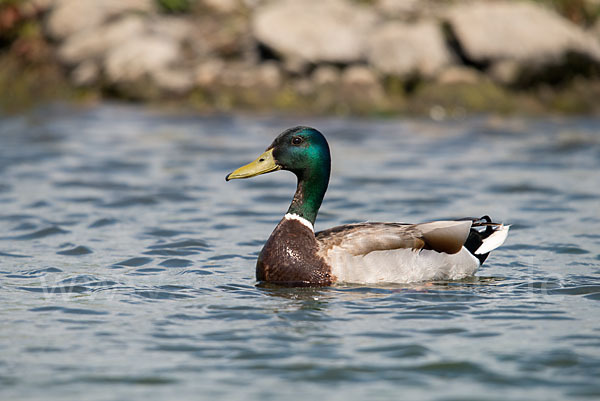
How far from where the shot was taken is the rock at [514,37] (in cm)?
1783

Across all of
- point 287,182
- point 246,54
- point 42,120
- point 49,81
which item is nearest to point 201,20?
point 246,54

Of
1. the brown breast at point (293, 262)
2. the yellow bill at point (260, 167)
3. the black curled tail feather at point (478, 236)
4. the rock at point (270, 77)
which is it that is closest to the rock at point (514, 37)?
the rock at point (270, 77)

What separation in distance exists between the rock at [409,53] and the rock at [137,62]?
414 centimetres

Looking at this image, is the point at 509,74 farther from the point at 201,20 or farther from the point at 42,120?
the point at 42,120

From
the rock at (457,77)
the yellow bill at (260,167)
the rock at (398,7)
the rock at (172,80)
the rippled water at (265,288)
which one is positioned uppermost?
the rock at (398,7)

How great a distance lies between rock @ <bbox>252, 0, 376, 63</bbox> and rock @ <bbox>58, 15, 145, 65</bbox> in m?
2.63

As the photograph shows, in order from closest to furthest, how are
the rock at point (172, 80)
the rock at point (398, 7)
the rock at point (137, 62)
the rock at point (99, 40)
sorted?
the rock at point (172, 80), the rock at point (137, 62), the rock at point (398, 7), the rock at point (99, 40)

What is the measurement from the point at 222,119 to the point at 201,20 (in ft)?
13.4

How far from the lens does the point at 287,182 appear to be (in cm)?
1315

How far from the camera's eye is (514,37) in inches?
704

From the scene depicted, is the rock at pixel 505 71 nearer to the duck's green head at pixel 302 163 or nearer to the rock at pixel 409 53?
the rock at pixel 409 53

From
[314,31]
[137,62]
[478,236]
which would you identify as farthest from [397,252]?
[137,62]

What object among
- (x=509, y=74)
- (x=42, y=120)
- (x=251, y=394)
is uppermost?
(x=509, y=74)

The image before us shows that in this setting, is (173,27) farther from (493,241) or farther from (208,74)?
(493,241)
